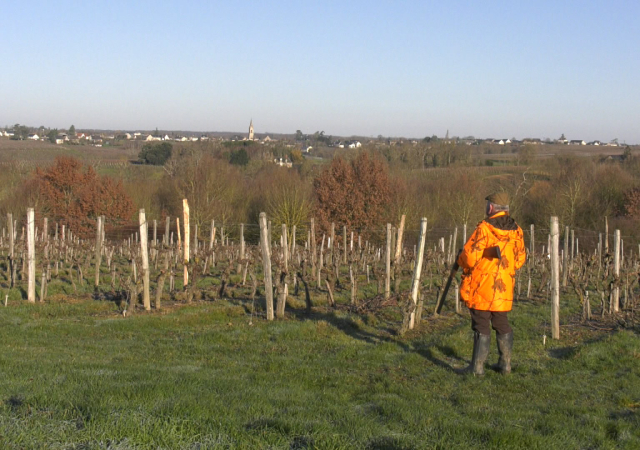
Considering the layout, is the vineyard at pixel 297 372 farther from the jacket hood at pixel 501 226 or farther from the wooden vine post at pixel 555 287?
the jacket hood at pixel 501 226

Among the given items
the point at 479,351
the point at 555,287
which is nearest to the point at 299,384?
the point at 479,351

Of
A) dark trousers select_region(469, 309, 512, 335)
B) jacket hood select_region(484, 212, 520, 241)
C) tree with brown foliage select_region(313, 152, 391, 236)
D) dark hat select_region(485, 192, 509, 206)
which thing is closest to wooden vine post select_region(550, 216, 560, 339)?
dark trousers select_region(469, 309, 512, 335)

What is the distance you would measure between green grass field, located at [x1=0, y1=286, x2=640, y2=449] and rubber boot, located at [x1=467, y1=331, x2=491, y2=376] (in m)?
0.14

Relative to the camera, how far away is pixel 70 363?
7.52 metres

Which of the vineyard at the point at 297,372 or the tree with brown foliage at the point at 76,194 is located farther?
the tree with brown foliage at the point at 76,194

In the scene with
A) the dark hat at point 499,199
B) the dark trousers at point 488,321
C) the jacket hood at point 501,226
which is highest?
the dark hat at point 499,199

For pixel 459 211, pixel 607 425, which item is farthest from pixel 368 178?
pixel 607 425

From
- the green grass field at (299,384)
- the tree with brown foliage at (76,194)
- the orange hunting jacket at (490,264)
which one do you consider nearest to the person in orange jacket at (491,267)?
the orange hunting jacket at (490,264)

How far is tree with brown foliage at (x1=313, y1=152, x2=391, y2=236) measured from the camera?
3853 centimetres

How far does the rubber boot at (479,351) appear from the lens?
7.18 metres

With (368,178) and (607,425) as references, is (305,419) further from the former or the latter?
(368,178)

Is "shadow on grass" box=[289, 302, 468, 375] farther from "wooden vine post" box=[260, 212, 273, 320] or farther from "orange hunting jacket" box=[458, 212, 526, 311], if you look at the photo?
"orange hunting jacket" box=[458, 212, 526, 311]

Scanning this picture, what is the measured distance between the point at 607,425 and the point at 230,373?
3731 millimetres

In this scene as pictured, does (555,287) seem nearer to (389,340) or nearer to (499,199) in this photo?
(389,340)
